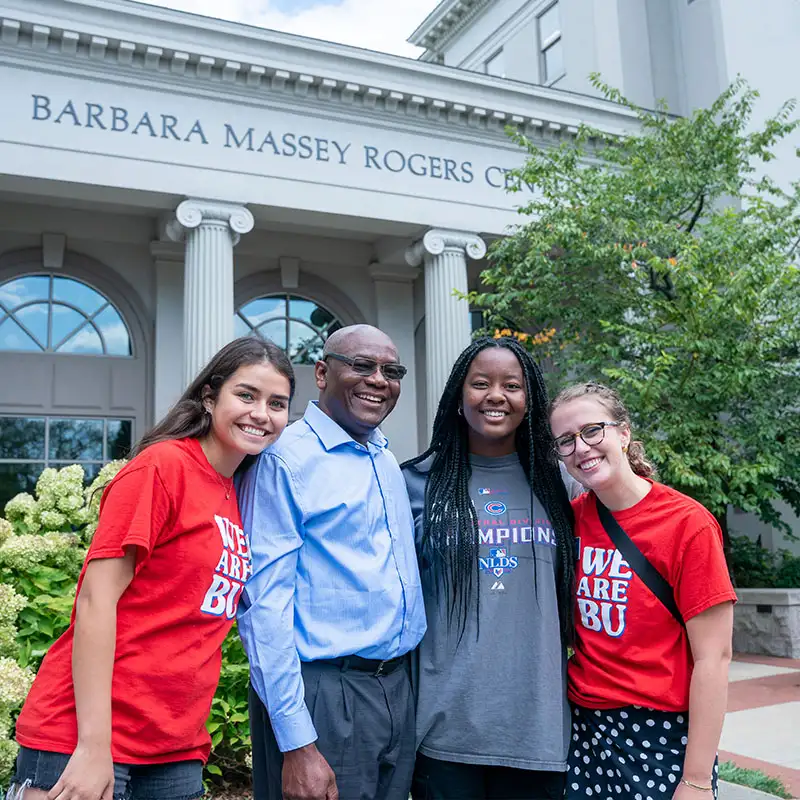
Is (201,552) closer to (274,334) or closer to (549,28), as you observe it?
(274,334)

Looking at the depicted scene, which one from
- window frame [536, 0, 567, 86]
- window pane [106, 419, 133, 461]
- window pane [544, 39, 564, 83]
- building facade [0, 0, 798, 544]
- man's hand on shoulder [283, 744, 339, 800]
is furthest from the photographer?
window pane [544, 39, 564, 83]

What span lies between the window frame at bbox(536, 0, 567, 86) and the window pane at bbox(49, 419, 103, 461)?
49.2 ft

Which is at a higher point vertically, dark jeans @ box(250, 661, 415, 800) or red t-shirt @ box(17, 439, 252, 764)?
red t-shirt @ box(17, 439, 252, 764)

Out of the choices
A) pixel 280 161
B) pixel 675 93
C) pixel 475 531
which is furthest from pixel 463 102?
pixel 475 531

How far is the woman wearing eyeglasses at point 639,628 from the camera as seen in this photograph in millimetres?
2385

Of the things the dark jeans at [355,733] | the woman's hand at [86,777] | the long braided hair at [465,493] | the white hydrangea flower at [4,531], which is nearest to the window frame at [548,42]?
the white hydrangea flower at [4,531]

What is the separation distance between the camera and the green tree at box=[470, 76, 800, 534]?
1066 centimetres

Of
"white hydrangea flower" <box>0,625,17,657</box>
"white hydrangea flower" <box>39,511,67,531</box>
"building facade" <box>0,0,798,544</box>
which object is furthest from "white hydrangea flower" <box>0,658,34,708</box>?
"building facade" <box>0,0,798,544</box>

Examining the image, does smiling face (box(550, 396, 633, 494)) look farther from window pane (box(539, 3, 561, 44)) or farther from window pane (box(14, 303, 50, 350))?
window pane (box(539, 3, 561, 44))

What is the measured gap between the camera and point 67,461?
16219mm

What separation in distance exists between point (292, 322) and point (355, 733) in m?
16.6

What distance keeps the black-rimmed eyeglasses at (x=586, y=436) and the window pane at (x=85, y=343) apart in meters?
15.7

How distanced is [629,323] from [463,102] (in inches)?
249

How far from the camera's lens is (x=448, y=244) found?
16.1 metres
